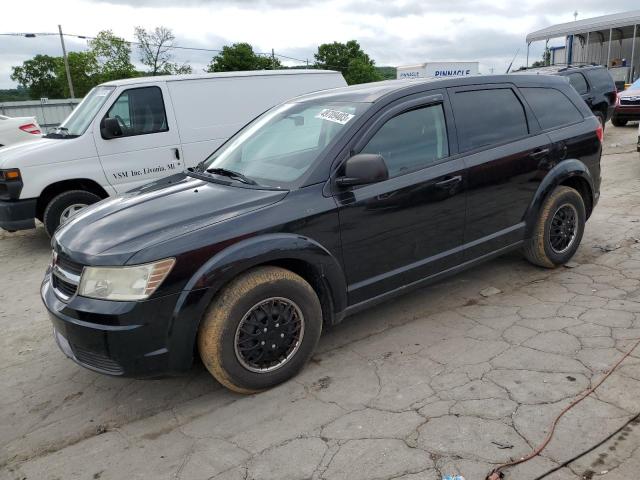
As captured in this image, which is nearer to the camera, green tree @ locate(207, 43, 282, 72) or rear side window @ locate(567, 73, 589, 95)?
rear side window @ locate(567, 73, 589, 95)

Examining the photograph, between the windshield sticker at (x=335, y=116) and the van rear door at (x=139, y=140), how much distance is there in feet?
12.5

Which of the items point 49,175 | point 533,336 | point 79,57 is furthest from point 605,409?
point 79,57

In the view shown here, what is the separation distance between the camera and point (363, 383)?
3143 mm

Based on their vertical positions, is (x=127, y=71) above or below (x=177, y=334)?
above

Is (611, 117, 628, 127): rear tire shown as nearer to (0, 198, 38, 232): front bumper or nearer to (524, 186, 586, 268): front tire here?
(524, 186, 586, 268): front tire

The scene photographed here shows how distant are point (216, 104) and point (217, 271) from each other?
204 inches

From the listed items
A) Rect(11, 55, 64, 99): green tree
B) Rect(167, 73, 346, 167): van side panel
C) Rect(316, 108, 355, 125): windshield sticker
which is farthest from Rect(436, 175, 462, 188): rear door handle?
Rect(11, 55, 64, 99): green tree

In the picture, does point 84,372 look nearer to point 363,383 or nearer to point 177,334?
point 177,334

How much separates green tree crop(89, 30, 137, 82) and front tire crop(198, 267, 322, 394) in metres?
53.2

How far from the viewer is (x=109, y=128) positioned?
6406mm

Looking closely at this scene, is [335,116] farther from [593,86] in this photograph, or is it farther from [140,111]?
[593,86]

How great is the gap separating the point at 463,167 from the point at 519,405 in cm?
174

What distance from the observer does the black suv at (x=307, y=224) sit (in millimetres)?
2734

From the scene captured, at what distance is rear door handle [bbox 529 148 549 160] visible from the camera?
4220mm
